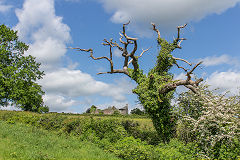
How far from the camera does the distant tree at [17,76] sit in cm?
2548

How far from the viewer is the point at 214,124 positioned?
37.3 feet

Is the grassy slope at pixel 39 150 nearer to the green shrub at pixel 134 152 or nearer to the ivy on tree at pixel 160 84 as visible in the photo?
the green shrub at pixel 134 152

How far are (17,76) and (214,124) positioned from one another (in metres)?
23.0

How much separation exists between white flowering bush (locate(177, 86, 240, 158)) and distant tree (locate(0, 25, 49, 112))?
65.7ft

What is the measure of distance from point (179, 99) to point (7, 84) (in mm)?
20011

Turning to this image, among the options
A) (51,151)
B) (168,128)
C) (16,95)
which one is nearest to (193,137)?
(168,128)

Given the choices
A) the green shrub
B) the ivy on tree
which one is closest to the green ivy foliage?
the ivy on tree

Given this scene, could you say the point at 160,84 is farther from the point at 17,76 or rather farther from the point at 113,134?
the point at 17,76

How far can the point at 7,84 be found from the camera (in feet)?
81.5

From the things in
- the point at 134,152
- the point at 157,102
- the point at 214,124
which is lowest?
the point at 134,152

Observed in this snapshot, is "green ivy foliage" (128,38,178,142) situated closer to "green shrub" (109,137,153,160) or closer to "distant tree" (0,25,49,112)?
"green shrub" (109,137,153,160)

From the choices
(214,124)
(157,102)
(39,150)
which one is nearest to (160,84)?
(157,102)

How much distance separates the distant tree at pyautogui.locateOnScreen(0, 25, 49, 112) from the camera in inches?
1003

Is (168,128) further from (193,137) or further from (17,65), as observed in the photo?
(17,65)
